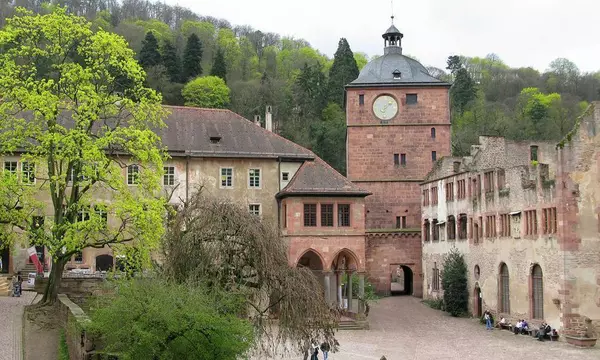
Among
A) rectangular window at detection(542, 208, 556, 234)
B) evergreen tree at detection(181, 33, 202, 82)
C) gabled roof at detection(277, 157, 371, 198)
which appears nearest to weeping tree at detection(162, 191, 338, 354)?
rectangular window at detection(542, 208, 556, 234)

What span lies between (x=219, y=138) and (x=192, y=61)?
4719 centimetres

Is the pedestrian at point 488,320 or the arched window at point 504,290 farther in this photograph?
the arched window at point 504,290

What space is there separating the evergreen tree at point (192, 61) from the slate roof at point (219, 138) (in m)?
43.9

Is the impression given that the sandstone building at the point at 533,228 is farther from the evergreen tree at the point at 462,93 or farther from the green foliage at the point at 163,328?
the evergreen tree at the point at 462,93

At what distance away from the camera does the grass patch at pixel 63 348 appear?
2173 centimetres

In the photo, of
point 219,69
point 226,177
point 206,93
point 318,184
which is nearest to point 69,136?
point 226,177

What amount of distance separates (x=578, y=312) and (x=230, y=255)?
56.3ft

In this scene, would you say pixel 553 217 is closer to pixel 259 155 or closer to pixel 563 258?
pixel 563 258

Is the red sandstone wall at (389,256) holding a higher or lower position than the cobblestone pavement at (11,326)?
higher

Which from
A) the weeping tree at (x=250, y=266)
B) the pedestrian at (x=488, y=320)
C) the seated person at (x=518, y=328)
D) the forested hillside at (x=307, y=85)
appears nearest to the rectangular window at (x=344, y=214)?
the pedestrian at (x=488, y=320)

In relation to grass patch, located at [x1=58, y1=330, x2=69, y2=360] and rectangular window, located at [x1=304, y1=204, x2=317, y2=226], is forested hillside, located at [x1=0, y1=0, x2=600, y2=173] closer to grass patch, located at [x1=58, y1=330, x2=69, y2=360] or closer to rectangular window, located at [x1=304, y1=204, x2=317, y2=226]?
rectangular window, located at [x1=304, y1=204, x2=317, y2=226]

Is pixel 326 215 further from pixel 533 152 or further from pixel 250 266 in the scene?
pixel 250 266

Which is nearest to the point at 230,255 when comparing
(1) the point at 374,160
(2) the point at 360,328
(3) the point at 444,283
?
(2) the point at 360,328

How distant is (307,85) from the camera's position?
8438cm
